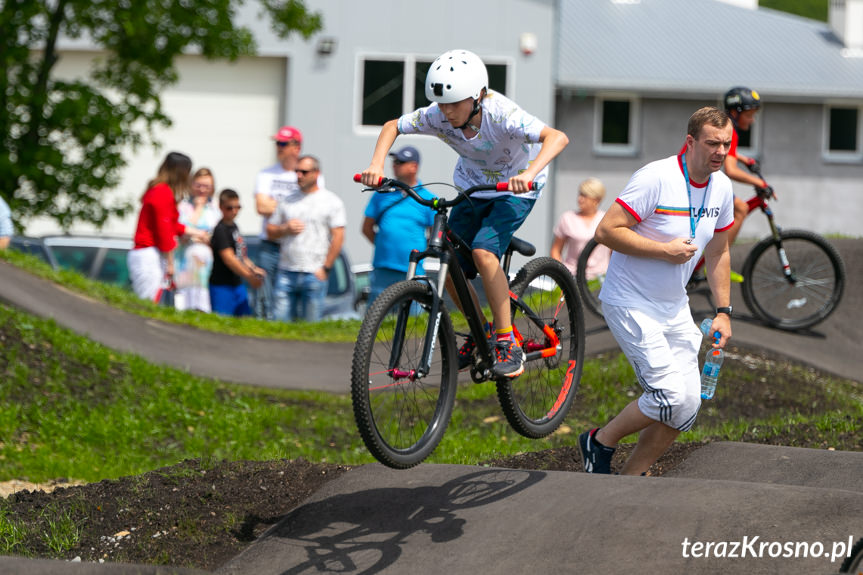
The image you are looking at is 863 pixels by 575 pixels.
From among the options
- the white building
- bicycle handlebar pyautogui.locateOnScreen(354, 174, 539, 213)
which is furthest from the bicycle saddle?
the white building

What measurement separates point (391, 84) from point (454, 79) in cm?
2190

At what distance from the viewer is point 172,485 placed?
658cm

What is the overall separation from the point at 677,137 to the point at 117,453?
74.1 ft

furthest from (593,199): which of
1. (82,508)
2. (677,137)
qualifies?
(677,137)

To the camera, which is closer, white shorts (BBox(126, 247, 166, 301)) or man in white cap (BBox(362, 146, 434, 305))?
man in white cap (BBox(362, 146, 434, 305))

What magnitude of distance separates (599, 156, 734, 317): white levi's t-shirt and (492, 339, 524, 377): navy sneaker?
0.57 meters

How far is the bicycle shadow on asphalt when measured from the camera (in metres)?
5.37

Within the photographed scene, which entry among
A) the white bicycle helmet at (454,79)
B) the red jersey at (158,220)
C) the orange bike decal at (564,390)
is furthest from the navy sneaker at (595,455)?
the red jersey at (158,220)

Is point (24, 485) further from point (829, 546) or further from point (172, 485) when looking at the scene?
point (829, 546)

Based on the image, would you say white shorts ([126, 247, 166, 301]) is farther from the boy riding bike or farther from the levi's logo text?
the levi's logo text

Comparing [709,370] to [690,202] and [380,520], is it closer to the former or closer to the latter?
[690,202]

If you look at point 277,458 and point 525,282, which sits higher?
point 525,282

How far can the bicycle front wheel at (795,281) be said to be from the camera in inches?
467

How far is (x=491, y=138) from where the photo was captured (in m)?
6.11
